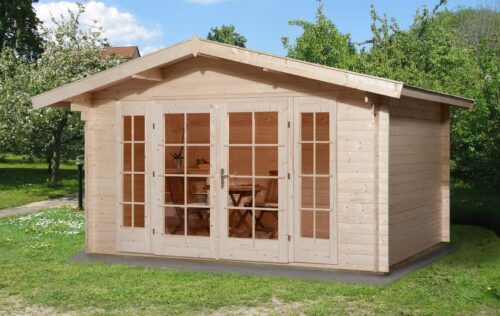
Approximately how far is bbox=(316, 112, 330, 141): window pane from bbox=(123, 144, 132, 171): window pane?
2.57m

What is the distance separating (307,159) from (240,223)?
3.81 feet

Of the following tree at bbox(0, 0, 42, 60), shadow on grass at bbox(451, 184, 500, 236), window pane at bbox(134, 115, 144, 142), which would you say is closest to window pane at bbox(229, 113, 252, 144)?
window pane at bbox(134, 115, 144, 142)

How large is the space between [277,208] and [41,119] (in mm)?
11170

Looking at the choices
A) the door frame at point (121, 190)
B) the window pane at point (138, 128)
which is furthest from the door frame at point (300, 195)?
the window pane at point (138, 128)

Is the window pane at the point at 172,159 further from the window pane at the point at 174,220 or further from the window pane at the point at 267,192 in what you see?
the window pane at the point at 267,192

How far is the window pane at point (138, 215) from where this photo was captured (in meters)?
9.21

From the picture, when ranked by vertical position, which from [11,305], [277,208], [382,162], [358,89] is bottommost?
[11,305]

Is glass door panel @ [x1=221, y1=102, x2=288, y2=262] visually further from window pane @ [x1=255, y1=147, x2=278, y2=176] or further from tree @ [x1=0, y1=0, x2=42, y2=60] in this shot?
tree @ [x1=0, y1=0, x2=42, y2=60]

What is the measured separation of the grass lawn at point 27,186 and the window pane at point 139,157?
9325 millimetres

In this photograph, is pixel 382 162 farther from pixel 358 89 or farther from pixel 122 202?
pixel 122 202

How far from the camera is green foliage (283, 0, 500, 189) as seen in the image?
13516 millimetres

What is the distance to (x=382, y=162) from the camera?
317 inches

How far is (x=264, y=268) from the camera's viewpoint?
8.37m

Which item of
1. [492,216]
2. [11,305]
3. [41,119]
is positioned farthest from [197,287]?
[41,119]
